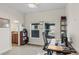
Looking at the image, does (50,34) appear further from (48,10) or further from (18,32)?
(18,32)

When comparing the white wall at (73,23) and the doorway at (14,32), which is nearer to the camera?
the white wall at (73,23)

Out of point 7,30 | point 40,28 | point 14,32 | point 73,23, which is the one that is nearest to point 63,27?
point 73,23

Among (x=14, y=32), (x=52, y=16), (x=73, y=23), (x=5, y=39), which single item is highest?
(x=52, y=16)

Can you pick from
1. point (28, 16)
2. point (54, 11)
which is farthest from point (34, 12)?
point (54, 11)

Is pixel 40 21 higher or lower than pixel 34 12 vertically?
lower

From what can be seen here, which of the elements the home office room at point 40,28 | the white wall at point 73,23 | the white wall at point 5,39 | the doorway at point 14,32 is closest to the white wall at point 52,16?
the home office room at point 40,28

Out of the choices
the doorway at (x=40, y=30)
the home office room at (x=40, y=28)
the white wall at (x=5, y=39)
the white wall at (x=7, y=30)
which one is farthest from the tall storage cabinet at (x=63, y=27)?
the white wall at (x=5, y=39)

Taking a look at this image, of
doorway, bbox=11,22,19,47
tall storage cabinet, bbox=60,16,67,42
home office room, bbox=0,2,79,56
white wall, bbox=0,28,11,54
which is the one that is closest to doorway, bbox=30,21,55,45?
home office room, bbox=0,2,79,56

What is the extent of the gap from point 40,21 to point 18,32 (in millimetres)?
453

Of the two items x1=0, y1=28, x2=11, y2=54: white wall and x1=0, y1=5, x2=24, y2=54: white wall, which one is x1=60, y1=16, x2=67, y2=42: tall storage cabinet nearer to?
x1=0, y1=5, x2=24, y2=54: white wall

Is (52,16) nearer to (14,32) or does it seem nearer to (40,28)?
(40,28)

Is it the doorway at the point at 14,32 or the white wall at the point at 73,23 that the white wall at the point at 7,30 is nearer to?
the doorway at the point at 14,32

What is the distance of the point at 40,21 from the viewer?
5.52 ft

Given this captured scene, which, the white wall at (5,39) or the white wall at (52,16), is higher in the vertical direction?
A: the white wall at (52,16)
